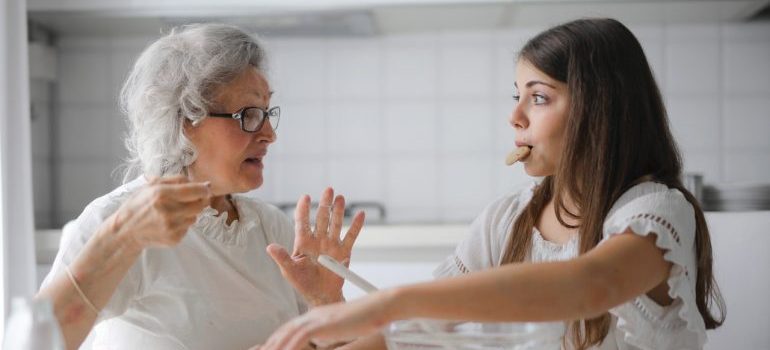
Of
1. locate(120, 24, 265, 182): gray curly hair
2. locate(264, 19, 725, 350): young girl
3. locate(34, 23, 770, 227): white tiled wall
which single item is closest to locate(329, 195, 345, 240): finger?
locate(264, 19, 725, 350): young girl

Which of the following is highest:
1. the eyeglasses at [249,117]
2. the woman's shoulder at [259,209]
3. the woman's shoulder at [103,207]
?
the eyeglasses at [249,117]

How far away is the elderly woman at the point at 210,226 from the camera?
4.79ft

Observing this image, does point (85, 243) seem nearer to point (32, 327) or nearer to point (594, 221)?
point (32, 327)

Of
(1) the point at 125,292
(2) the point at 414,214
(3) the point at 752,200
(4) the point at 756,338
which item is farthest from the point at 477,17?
(1) the point at 125,292

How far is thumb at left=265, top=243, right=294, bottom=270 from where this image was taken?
4.46 ft

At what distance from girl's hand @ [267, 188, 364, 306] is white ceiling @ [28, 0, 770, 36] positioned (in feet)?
6.05

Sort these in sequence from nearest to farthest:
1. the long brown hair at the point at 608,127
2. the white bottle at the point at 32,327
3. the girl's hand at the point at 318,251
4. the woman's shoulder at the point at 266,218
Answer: the white bottle at the point at 32,327 < the long brown hair at the point at 608,127 < the girl's hand at the point at 318,251 < the woman's shoulder at the point at 266,218

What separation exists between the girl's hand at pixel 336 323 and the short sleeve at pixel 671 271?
40 centimetres

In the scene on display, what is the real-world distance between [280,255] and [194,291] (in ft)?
0.71

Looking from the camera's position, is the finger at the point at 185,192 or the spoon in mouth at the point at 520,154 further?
the spoon in mouth at the point at 520,154

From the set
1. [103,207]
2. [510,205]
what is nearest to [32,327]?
[103,207]

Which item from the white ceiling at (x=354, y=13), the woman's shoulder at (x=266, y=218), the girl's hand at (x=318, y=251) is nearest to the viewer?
the girl's hand at (x=318, y=251)

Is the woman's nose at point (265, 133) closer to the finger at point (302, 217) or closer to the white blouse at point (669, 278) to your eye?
the finger at point (302, 217)

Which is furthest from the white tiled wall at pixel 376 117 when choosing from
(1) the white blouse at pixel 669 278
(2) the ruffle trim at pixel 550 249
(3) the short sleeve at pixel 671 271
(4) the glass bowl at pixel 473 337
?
(4) the glass bowl at pixel 473 337
